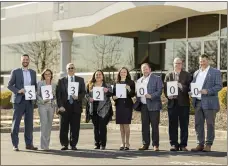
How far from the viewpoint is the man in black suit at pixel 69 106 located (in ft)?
36.7

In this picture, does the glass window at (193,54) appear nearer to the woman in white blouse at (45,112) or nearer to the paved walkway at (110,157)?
the paved walkway at (110,157)

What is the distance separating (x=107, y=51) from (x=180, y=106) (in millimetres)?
19128

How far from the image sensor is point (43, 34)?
32375 millimetres

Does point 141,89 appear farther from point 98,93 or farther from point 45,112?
point 45,112

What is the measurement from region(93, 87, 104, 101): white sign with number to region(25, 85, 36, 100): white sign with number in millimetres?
1242

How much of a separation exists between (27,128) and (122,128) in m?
1.98

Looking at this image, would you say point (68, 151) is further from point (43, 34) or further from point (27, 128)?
point (43, 34)

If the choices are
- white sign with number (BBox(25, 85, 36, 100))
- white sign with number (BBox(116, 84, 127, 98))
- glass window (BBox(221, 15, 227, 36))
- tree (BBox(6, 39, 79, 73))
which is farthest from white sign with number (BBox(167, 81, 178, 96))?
tree (BBox(6, 39, 79, 73))

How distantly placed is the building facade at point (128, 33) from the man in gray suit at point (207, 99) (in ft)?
32.0

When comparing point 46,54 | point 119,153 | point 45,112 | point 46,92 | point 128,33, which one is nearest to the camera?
point 119,153

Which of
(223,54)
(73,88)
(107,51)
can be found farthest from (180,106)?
(107,51)

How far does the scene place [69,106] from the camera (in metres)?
11.2

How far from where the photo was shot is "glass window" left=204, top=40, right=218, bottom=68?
2452 centimetres

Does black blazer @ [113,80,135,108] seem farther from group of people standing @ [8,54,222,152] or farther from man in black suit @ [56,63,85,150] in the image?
man in black suit @ [56,63,85,150]
